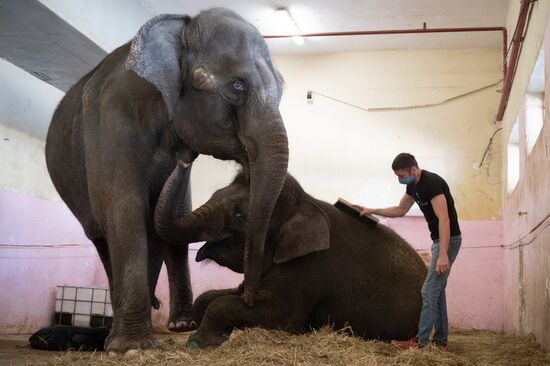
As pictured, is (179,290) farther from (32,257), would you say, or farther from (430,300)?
(32,257)

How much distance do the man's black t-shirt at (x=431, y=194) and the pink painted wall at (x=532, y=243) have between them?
0.68m

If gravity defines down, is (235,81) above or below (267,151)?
above

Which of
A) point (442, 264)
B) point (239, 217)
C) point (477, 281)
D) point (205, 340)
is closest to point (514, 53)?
point (477, 281)

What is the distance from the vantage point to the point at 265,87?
4477 mm

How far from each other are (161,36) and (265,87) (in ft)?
2.36

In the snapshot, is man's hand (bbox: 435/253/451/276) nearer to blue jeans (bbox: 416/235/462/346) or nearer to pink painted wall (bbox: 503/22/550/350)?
blue jeans (bbox: 416/235/462/346)

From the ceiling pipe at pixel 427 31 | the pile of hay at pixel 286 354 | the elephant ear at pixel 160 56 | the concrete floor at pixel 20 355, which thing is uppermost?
the ceiling pipe at pixel 427 31

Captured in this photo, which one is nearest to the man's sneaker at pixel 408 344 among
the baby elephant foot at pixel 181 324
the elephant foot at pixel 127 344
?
the baby elephant foot at pixel 181 324

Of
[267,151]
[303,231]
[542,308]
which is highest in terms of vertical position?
[267,151]

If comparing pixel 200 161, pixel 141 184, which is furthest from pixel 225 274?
pixel 141 184

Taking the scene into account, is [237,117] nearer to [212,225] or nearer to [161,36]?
[161,36]

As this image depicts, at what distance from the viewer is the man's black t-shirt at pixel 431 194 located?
5.72 metres

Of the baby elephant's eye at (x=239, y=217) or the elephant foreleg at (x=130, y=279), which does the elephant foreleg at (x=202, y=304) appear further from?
the elephant foreleg at (x=130, y=279)

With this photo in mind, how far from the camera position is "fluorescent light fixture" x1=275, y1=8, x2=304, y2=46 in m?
11.7
